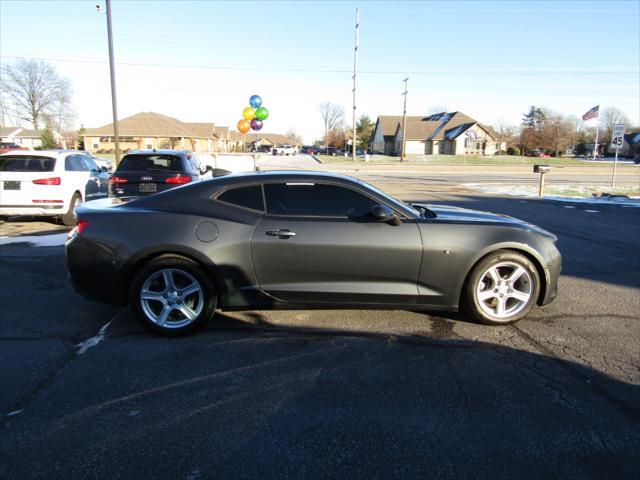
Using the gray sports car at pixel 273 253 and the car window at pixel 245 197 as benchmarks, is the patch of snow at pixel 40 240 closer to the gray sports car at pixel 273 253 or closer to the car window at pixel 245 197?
the gray sports car at pixel 273 253

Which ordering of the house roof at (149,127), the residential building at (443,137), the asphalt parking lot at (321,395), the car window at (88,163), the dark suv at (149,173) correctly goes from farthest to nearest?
the residential building at (443,137) < the house roof at (149,127) < the car window at (88,163) < the dark suv at (149,173) < the asphalt parking lot at (321,395)

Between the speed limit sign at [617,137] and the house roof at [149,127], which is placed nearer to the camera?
the speed limit sign at [617,137]

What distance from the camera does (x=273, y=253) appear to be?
13.3 feet

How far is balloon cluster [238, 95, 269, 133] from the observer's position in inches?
910

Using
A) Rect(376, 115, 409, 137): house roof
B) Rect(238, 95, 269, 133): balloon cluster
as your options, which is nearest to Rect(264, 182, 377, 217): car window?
Rect(238, 95, 269, 133): balloon cluster

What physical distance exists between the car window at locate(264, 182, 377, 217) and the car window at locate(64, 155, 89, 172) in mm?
7372

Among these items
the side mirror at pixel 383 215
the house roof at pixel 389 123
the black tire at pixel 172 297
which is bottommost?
the black tire at pixel 172 297

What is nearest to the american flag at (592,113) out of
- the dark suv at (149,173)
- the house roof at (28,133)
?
the dark suv at (149,173)

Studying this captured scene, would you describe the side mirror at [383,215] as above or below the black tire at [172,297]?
above

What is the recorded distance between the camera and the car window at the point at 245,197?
13.8 feet

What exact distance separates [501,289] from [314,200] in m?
1.98

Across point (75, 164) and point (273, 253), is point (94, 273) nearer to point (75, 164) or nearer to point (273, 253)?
point (273, 253)

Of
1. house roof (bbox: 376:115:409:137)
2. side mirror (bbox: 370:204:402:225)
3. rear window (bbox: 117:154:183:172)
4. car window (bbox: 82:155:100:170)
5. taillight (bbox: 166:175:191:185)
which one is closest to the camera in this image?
side mirror (bbox: 370:204:402:225)

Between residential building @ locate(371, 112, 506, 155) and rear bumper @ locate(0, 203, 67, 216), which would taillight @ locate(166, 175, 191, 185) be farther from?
residential building @ locate(371, 112, 506, 155)
